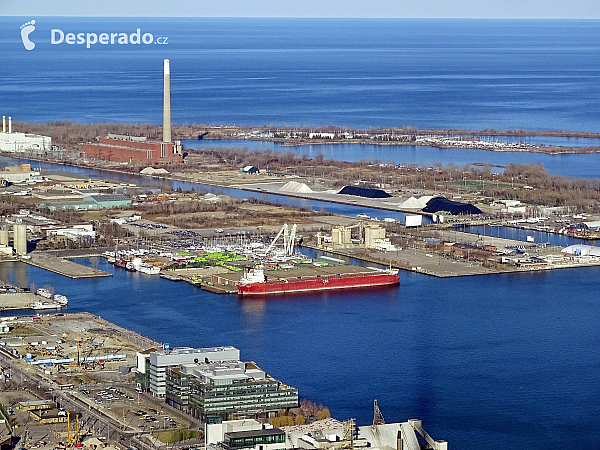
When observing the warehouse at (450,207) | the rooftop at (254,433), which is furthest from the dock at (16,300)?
the warehouse at (450,207)

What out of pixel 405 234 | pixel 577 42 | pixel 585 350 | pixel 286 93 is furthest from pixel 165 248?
pixel 577 42

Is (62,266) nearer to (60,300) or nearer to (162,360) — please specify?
(60,300)

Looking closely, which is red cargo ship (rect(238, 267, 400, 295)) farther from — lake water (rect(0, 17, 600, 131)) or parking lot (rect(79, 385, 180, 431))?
lake water (rect(0, 17, 600, 131))

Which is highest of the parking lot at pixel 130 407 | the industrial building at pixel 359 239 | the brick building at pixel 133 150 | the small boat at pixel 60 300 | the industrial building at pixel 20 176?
the brick building at pixel 133 150

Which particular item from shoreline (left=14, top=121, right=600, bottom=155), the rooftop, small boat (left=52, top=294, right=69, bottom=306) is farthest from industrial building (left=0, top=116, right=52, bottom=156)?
the rooftop

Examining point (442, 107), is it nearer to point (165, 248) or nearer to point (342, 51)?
point (165, 248)

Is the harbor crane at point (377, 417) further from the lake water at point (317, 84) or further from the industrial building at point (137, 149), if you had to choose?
the lake water at point (317, 84)
